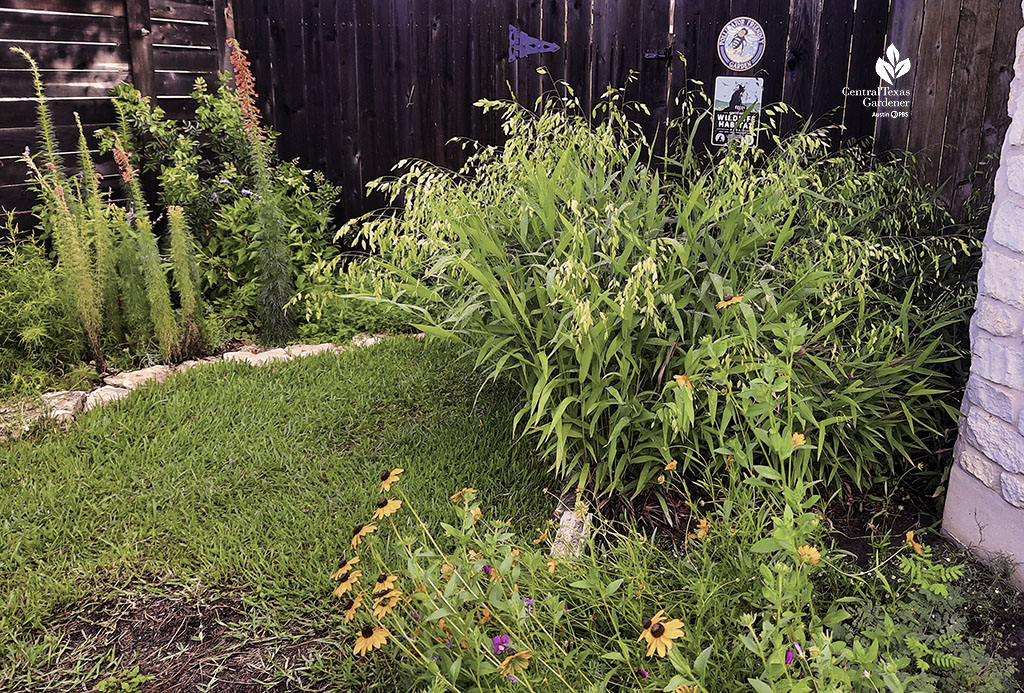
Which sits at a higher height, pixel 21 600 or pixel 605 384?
pixel 605 384

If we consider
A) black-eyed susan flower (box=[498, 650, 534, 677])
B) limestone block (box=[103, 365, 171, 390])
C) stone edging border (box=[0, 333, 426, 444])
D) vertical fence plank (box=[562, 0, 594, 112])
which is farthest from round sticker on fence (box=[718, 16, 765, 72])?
black-eyed susan flower (box=[498, 650, 534, 677])

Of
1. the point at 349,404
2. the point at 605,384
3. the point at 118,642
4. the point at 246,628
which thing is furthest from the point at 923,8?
the point at 118,642

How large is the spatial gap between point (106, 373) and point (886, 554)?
11.0 feet

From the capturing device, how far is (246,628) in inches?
86.0

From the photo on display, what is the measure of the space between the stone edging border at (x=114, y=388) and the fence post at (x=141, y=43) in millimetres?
1804

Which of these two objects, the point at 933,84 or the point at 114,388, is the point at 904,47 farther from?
the point at 114,388

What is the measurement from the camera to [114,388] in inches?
141

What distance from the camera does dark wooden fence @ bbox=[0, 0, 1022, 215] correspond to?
3270 millimetres

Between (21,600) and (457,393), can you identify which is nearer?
(21,600)

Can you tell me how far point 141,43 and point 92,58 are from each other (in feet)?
0.94

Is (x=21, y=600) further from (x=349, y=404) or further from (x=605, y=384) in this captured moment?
(x=605, y=384)

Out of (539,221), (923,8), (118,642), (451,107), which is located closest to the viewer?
(118,642)

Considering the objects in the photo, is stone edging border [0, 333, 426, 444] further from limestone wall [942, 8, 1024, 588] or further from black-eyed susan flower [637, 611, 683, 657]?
black-eyed susan flower [637, 611, 683, 657]

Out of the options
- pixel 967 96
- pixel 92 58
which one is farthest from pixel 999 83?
pixel 92 58
